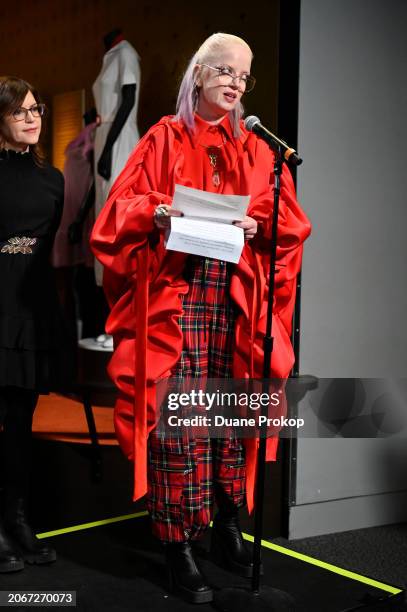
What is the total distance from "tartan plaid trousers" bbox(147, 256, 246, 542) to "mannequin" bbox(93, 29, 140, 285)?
2.08 metres

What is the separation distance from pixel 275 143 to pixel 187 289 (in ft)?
1.72

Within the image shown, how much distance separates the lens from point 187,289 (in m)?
2.54

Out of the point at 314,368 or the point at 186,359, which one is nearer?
the point at 186,359

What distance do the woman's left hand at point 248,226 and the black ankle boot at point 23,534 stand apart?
45.1 inches

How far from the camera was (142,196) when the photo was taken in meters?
2.46

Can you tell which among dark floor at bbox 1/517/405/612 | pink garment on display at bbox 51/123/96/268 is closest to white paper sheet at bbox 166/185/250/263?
dark floor at bbox 1/517/405/612

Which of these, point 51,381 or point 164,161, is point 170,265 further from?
point 51,381

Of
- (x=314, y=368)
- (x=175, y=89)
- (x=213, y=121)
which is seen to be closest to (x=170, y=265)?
(x=213, y=121)

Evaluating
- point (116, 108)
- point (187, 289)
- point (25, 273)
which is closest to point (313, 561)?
point (187, 289)

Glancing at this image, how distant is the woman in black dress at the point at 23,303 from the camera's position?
8.73 feet

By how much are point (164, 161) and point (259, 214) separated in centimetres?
32

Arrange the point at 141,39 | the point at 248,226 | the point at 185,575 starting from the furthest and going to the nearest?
the point at 141,39, the point at 185,575, the point at 248,226

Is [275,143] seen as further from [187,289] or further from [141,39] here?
[141,39]

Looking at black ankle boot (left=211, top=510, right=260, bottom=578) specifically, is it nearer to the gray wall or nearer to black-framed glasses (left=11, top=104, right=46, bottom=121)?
the gray wall
